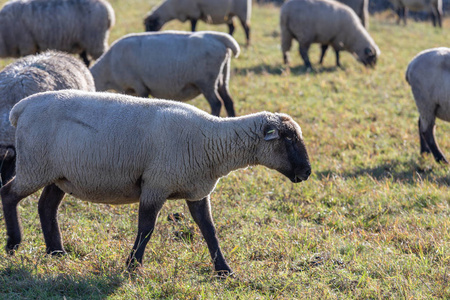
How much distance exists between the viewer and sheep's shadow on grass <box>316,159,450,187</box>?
7720 mm

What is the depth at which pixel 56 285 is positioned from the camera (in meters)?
4.52

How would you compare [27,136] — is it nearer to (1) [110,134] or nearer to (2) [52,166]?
(2) [52,166]

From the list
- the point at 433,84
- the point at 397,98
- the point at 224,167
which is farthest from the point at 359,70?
the point at 224,167

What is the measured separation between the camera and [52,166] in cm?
498

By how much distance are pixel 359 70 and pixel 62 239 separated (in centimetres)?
1030

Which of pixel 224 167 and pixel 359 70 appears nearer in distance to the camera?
pixel 224 167

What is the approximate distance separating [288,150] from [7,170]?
2952 mm

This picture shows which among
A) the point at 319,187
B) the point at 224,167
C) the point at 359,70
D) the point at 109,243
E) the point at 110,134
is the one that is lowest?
the point at 359,70

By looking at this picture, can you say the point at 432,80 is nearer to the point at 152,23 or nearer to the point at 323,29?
the point at 323,29

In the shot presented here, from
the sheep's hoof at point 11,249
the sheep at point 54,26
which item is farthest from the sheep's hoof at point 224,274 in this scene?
the sheep at point 54,26

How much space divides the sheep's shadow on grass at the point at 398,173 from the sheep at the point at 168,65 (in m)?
2.40

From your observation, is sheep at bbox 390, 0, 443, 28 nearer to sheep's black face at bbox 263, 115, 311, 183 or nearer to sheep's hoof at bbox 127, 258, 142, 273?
sheep's black face at bbox 263, 115, 311, 183

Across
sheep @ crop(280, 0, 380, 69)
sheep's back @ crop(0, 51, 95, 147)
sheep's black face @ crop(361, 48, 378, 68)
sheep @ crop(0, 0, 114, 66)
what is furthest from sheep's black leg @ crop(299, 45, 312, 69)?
sheep's back @ crop(0, 51, 95, 147)

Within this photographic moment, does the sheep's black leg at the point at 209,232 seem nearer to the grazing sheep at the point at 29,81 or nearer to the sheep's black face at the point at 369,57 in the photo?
the grazing sheep at the point at 29,81
